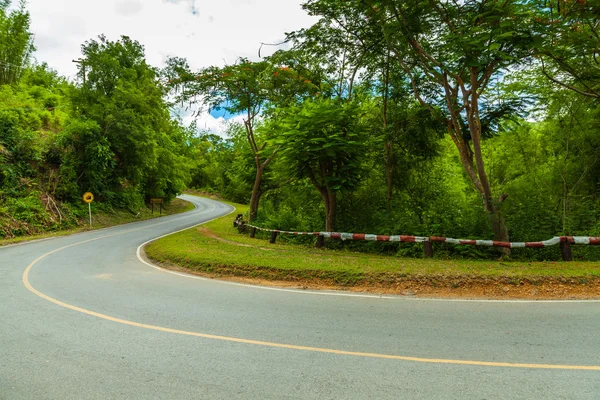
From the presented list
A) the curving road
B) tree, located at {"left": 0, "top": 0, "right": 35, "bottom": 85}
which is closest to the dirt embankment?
the curving road

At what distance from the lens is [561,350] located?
4.30 m

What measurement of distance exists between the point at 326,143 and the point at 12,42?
3555 cm

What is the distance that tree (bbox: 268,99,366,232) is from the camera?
1275 cm

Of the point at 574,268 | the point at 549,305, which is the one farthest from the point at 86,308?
the point at 574,268

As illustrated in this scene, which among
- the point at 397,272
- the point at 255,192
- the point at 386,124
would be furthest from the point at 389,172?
the point at 255,192

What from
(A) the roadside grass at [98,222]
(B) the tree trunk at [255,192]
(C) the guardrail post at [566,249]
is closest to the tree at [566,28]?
(C) the guardrail post at [566,249]

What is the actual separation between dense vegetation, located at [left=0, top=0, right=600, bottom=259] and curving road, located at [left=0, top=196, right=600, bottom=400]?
650 centimetres

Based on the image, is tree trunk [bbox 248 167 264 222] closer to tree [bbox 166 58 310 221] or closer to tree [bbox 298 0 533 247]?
tree [bbox 166 58 310 221]

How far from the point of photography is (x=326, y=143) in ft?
41.2

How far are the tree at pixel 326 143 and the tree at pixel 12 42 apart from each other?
32.2m

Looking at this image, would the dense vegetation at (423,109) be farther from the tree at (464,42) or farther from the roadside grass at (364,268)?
the roadside grass at (364,268)

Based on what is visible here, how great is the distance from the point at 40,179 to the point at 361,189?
2211 cm

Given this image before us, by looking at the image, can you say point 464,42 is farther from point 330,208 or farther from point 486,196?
point 330,208

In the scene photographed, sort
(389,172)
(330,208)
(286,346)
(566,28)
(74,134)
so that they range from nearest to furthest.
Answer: (286,346), (566,28), (330,208), (389,172), (74,134)
